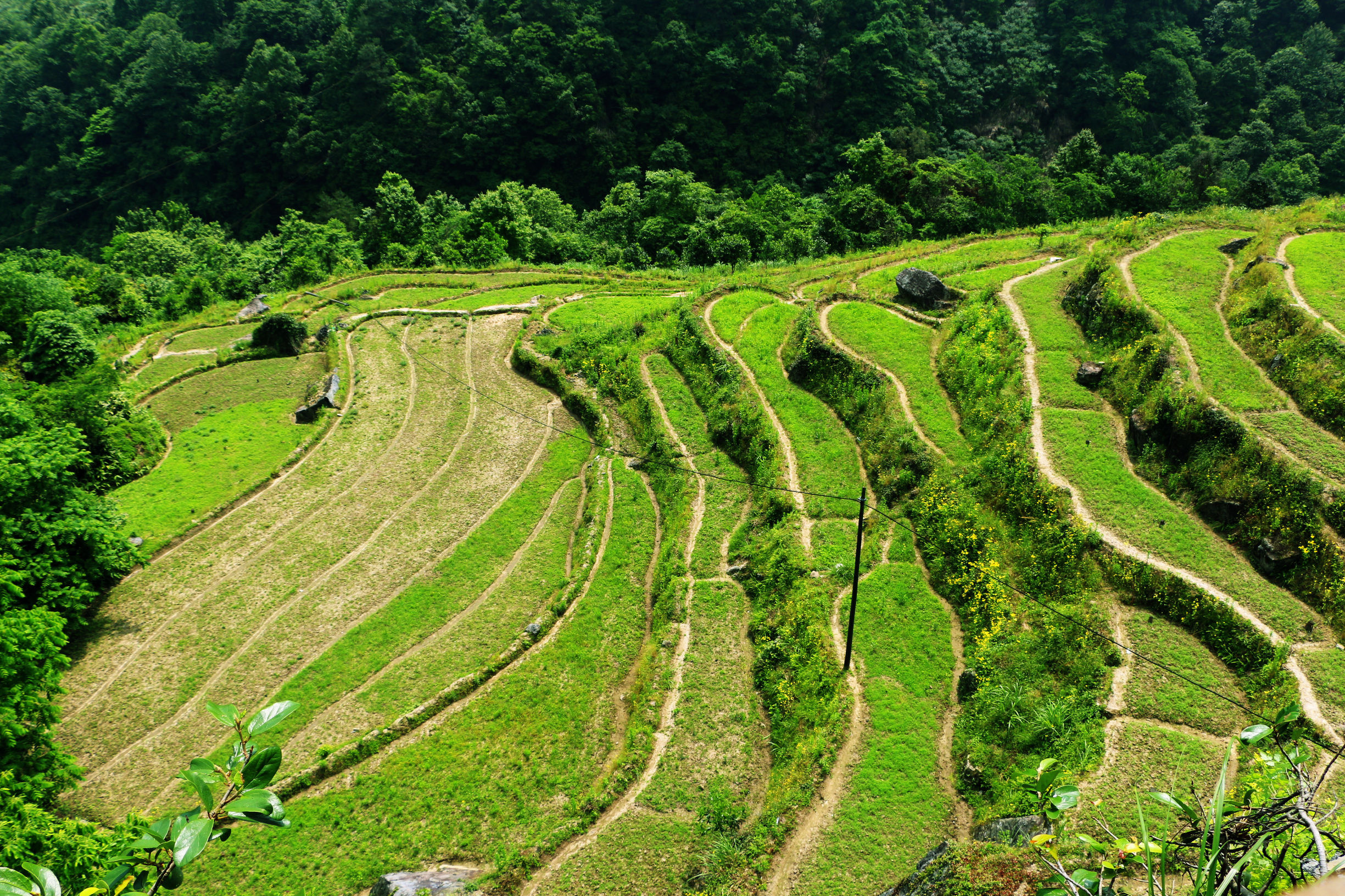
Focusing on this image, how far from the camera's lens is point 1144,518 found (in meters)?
21.9

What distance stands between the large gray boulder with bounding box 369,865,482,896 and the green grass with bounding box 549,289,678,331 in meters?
29.9

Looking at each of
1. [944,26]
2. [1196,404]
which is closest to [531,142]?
[944,26]

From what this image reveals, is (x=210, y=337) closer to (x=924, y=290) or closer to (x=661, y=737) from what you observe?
(x=661, y=737)

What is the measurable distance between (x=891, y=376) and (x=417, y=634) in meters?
20.9

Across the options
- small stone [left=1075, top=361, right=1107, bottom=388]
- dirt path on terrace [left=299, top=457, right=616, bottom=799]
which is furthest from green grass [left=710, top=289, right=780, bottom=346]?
small stone [left=1075, top=361, right=1107, bottom=388]

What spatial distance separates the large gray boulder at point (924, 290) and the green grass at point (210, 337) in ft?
122

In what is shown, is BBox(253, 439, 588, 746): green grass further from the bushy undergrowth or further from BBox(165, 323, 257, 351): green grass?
BBox(165, 323, 257, 351): green grass

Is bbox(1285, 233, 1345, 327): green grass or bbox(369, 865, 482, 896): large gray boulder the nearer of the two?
bbox(369, 865, 482, 896): large gray boulder

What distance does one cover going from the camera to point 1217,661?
61.7ft

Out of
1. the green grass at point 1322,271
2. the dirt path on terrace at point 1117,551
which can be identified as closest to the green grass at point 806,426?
the dirt path on terrace at point 1117,551

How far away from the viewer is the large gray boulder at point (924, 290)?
36.5m

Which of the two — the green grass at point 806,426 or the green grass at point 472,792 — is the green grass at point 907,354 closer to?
the green grass at point 806,426

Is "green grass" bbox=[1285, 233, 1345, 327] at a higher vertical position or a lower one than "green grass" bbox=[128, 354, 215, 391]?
lower

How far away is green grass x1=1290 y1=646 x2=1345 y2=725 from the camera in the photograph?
16297mm
